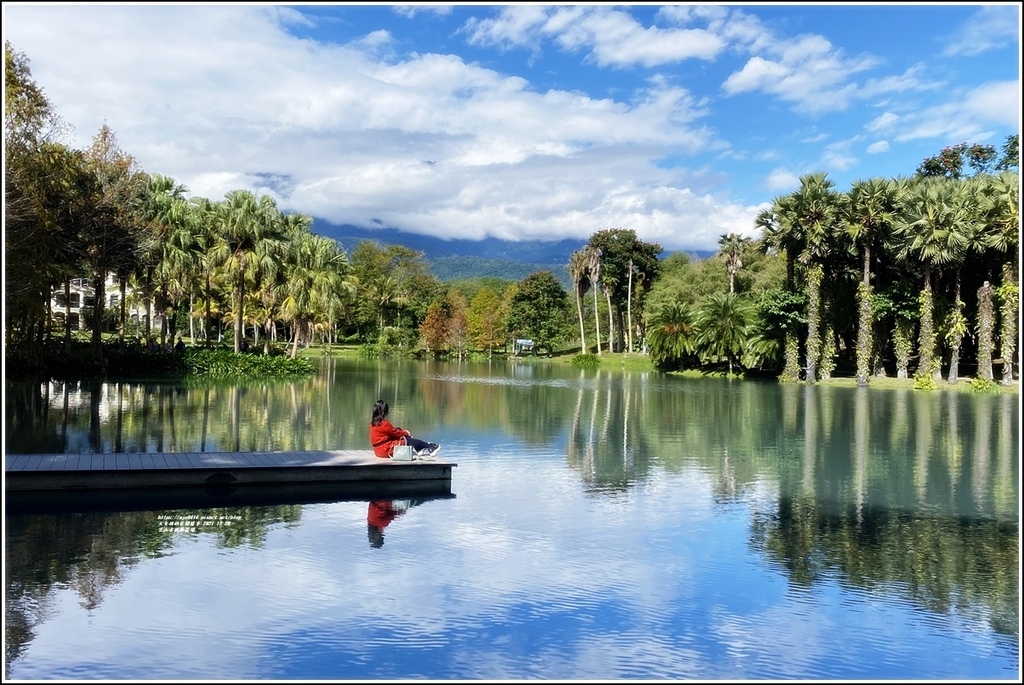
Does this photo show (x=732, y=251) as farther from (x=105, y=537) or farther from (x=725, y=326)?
(x=105, y=537)

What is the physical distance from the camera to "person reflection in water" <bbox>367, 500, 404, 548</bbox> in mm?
9866

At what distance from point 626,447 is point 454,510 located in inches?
290

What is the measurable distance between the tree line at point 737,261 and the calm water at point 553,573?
8.87 meters

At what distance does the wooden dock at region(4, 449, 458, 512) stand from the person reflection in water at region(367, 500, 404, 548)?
529mm

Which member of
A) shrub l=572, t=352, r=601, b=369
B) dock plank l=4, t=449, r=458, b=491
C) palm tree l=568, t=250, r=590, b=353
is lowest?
dock plank l=4, t=449, r=458, b=491

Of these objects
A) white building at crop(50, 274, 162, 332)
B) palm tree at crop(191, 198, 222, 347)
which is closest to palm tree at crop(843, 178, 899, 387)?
palm tree at crop(191, 198, 222, 347)

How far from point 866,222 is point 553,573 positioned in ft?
124

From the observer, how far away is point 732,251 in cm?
6412

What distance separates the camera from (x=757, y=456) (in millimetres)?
16969

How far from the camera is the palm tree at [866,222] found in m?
41.9

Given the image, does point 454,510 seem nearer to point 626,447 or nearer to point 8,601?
point 8,601

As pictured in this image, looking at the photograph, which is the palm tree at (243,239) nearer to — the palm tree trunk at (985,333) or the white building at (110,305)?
the white building at (110,305)

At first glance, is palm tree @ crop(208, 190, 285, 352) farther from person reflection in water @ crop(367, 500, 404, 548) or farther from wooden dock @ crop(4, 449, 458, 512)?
person reflection in water @ crop(367, 500, 404, 548)

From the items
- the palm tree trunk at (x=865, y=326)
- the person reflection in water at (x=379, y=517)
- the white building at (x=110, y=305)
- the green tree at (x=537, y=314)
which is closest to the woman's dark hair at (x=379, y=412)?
the person reflection in water at (x=379, y=517)
